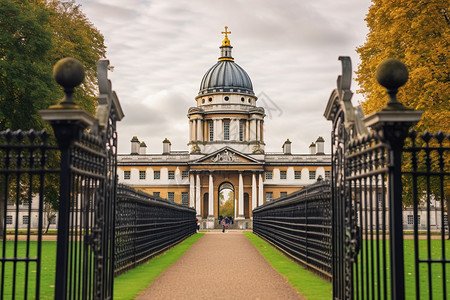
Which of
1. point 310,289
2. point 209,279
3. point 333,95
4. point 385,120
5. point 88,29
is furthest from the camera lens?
point 88,29

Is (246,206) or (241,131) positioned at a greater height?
(241,131)

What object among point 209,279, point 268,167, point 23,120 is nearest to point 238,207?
point 268,167

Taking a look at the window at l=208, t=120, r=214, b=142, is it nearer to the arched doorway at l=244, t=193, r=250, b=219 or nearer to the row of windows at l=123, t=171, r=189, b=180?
the row of windows at l=123, t=171, r=189, b=180

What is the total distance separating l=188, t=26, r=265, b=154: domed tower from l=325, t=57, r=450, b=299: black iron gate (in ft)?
250

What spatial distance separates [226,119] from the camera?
8731 centimetres

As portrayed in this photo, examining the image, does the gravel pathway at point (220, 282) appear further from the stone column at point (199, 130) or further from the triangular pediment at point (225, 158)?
the stone column at point (199, 130)

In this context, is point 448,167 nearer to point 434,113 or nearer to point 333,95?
point 434,113

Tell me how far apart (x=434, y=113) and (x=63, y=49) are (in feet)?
59.6

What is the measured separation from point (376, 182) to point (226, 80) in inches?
3338

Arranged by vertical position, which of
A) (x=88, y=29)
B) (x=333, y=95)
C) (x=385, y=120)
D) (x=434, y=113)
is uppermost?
(x=88, y=29)

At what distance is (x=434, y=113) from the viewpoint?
19312 millimetres

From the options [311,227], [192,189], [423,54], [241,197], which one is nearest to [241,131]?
[241,197]

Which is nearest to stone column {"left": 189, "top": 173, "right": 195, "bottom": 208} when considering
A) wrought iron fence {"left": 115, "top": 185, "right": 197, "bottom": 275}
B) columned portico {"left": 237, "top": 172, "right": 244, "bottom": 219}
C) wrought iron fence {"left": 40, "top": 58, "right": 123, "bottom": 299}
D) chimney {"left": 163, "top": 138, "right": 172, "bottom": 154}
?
columned portico {"left": 237, "top": 172, "right": 244, "bottom": 219}

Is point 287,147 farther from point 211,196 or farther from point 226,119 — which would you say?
point 211,196
